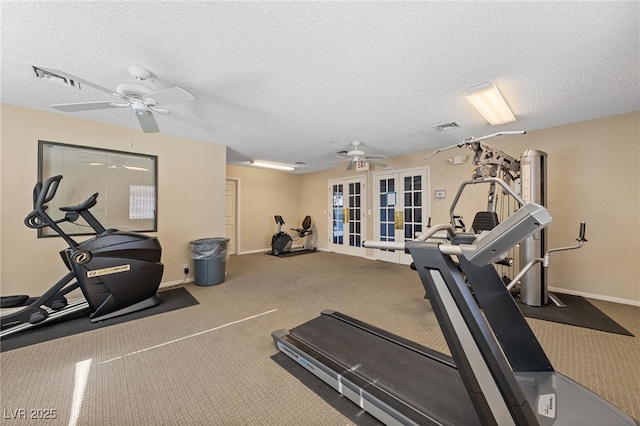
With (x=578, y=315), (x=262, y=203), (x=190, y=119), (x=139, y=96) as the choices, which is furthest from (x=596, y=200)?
(x=262, y=203)

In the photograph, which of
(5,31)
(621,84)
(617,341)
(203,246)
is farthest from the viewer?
(203,246)

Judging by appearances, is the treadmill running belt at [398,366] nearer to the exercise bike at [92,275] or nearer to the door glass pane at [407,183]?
the exercise bike at [92,275]

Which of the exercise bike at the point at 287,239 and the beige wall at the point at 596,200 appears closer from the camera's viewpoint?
the beige wall at the point at 596,200

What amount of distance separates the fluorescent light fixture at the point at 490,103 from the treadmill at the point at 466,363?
2.03 m

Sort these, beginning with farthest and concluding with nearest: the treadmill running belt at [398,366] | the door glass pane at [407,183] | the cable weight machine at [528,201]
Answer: the door glass pane at [407,183] < the cable weight machine at [528,201] < the treadmill running belt at [398,366]

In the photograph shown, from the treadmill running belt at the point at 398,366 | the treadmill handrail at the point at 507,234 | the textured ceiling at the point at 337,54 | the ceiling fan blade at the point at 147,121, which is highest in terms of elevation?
the textured ceiling at the point at 337,54

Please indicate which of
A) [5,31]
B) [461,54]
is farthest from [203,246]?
[461,54]

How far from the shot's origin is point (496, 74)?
2.26 meters

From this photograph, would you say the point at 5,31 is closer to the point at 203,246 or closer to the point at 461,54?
the point at 203,246

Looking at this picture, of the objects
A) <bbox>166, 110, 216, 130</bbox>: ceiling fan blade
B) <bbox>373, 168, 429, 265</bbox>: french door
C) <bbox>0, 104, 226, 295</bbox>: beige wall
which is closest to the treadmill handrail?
<bbox>166, 110, 216, 130</bbox>: ceiling fan blade

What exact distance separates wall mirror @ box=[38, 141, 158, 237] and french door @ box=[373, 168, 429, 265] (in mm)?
4823

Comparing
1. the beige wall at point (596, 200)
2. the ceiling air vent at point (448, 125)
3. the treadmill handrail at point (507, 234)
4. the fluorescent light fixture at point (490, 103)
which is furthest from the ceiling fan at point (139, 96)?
the beige wall at point (596, 200)

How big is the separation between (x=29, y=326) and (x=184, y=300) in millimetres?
1404

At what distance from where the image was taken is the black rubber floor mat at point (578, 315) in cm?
252
